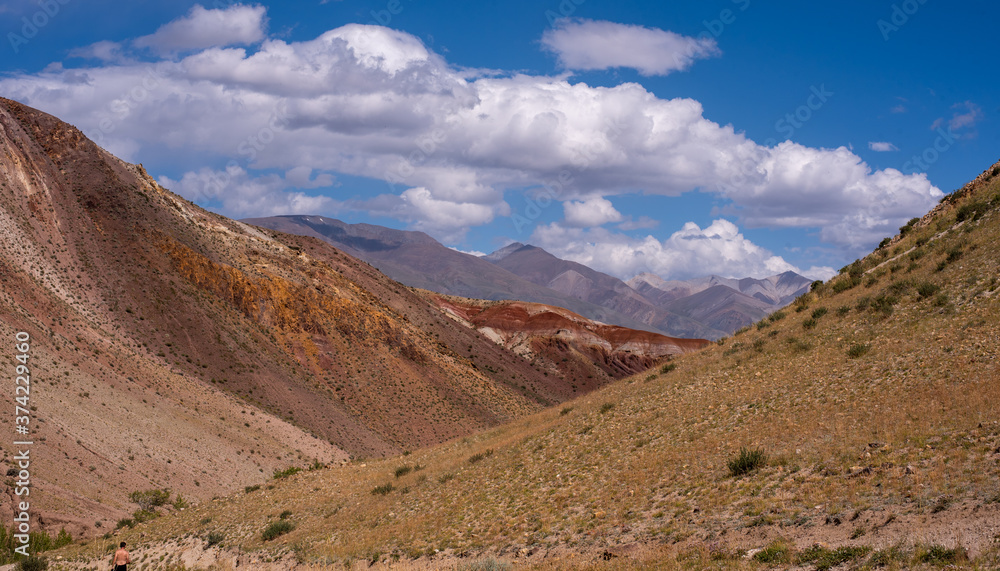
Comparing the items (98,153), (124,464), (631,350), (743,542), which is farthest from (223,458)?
(631,350)

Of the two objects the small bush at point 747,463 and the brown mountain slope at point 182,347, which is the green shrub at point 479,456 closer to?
the small bush at point 747,463

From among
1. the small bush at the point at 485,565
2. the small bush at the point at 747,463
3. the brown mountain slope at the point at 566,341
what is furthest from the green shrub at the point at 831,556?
the brown mountain slope at the point at 566,341

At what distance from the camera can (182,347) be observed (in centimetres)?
5078

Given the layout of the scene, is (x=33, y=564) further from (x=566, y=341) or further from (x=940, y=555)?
(x=566, y=341)

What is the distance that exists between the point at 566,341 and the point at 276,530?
3490 inches

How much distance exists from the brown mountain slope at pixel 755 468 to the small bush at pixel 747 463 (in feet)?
0.15

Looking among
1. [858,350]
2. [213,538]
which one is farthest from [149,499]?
[858,350]

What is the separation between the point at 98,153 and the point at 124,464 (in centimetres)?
4605

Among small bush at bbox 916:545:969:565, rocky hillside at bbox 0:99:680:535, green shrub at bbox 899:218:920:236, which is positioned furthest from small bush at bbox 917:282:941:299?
rocky hillside at bbox 0:99:680:535

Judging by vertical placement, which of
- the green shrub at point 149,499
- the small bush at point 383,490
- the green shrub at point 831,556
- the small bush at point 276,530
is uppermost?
the green shrub at point 831,556

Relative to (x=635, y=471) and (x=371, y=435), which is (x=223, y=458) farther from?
(x=635, y=471)

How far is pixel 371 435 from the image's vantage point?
54812 millimetres

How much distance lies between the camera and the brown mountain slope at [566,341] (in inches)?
3971

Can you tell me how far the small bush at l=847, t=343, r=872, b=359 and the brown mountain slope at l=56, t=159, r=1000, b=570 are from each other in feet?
0.18
